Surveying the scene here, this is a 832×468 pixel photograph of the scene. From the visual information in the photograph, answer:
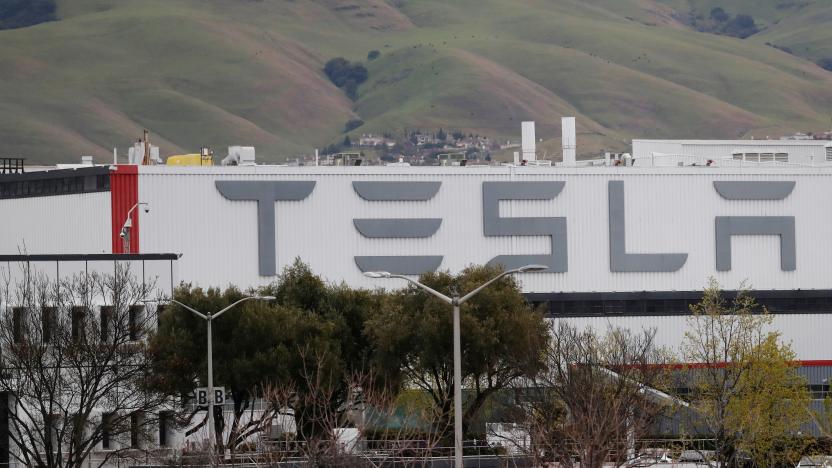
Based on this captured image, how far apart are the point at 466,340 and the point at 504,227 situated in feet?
111

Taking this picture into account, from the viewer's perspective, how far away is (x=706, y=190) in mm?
107312

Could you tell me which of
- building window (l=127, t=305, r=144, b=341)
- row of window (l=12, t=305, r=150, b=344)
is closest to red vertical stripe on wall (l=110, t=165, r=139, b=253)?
building window (l=127, t=305, r=144, b=341)

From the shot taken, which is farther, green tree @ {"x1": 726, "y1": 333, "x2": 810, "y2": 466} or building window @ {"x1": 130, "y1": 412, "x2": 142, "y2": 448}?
green tree @ {"x1": 726, "y1": 333, "x2": 810, "y2": 466}

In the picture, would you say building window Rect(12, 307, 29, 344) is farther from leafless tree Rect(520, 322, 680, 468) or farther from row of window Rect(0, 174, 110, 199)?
row of window Rect(0, 174, 110, 199)

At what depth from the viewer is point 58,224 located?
102 metres

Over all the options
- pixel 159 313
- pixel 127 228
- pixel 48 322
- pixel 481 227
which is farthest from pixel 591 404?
pixel 481 227

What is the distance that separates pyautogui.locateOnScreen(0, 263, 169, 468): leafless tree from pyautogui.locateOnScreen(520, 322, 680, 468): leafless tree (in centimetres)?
1531

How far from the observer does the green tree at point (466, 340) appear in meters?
70.9

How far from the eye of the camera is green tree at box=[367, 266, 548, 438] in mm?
70875

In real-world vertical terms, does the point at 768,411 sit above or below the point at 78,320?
below

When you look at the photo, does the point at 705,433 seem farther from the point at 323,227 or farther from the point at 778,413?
the point at 323,227

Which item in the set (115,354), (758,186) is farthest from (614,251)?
(115,354)

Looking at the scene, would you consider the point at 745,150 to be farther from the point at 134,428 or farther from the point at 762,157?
the point at 134,428

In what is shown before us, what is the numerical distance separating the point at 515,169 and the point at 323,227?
1241cm
